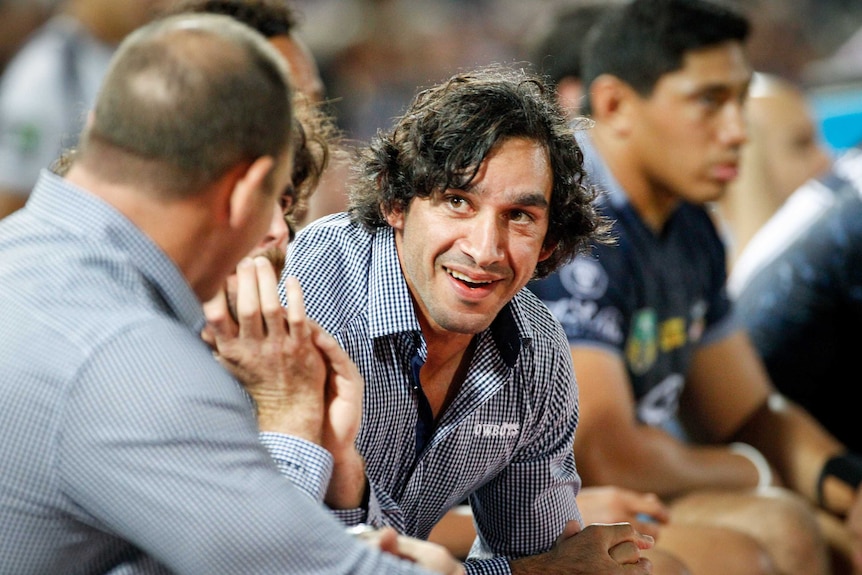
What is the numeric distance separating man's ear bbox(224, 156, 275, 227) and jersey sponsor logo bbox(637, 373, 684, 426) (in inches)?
75.6

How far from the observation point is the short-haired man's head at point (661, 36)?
331 centimetres

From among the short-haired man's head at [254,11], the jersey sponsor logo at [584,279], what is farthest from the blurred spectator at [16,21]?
the jersey sponsor logo at [584,279]

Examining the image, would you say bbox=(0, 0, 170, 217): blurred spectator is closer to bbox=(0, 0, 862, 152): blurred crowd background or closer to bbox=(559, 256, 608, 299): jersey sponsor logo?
bbox=(559, 256, 608, 299): jersey sponsor logo

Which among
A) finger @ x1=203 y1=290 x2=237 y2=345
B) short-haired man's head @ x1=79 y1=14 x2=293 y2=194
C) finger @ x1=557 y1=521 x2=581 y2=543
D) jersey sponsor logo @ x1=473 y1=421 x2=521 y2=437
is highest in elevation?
short-haired man's head @ x1=79 y1=14 x2=293 y2=194

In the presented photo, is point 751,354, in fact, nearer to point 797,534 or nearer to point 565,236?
point 797,534

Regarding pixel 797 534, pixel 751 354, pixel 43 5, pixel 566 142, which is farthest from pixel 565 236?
pixel 43 5

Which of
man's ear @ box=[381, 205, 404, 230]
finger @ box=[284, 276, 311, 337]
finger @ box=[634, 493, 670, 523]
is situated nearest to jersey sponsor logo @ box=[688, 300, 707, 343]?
finger @ box=[634, 493, 670, 523]

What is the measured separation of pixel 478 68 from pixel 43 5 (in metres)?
3.69

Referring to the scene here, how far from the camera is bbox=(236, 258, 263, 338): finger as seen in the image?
62.2 inches

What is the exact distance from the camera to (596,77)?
3.47 meters

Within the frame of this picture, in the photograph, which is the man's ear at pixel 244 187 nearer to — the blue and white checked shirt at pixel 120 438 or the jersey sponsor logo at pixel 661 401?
the blue and white checked shirt at pixel 120 438

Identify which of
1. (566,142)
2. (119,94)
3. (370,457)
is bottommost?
(370,457)

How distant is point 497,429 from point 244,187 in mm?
800

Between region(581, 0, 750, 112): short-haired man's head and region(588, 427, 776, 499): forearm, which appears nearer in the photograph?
region(588, 427, 776, 499): forearm
